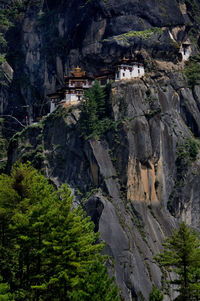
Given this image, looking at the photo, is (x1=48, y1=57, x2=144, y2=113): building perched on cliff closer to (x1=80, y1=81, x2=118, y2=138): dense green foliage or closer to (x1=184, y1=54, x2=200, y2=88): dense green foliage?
(x1=80, y1=81, x2=118, y2=138): dense green foliage

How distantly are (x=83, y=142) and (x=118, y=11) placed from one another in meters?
26.9

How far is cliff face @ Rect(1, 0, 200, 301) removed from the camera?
5003cm

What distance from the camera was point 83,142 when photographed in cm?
5725

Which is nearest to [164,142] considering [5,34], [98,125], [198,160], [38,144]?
[198,160]

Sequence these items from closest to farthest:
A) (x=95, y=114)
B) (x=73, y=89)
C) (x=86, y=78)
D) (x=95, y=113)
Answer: (x=95, y=113) < (x=95, y=114) < (x=73, y=89) < (x=86, y=78)

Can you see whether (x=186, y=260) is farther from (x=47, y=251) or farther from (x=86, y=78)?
(x=86, y=78)

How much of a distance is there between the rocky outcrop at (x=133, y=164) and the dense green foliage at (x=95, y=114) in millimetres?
1124

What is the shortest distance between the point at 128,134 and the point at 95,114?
653 centimetres

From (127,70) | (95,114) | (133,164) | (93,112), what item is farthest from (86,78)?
(133,164)

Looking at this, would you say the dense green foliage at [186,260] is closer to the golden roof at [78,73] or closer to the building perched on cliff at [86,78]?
the building perched on cliff at [86,78]

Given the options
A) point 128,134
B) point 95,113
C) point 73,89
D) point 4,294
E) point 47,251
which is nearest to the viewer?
point 4,294

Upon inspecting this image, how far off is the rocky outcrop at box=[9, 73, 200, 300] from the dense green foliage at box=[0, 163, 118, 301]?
70.0 ft

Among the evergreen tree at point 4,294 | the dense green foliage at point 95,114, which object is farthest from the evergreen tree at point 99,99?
the evergreen tree at point 4,294

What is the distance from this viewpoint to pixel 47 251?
909 inches
